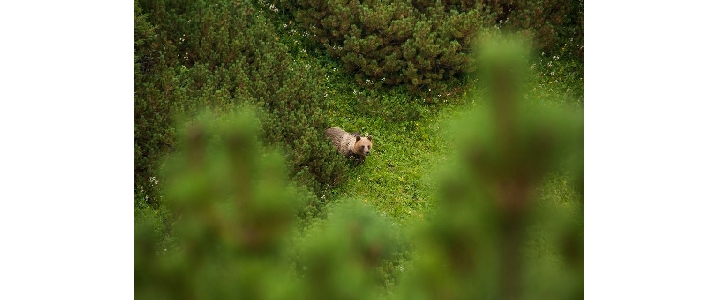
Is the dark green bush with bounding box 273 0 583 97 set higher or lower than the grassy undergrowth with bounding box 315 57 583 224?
higher

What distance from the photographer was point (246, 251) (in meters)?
0.47

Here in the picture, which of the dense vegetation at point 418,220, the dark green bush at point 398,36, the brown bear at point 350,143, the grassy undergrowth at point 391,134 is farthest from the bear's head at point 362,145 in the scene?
the dense vegetation at point 418,220

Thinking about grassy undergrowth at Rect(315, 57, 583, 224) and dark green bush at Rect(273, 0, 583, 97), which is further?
dark green bush at Rect(273, 0, 583, 97)

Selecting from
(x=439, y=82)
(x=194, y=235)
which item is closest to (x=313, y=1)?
(x=439, y=82)

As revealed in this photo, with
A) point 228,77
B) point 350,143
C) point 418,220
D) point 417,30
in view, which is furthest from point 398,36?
point 418,220

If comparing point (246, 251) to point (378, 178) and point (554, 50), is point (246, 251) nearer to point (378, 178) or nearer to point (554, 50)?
point (378, 178)

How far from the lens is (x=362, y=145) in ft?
9.34

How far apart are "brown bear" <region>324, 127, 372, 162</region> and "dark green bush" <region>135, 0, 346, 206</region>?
58mm

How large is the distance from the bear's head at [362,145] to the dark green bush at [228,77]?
0.13 meters

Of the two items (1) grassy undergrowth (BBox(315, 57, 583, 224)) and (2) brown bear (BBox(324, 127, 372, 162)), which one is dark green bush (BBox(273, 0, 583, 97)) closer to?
(1) grassy undergrowth (BBox(315, 57, 583, 224))

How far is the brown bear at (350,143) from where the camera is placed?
2848mm

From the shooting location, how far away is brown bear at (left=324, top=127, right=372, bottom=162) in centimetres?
285

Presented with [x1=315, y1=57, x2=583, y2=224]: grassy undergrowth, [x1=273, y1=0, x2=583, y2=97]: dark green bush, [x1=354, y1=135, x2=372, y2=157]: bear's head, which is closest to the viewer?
[x1=315, y1=57, x2=583, y2=224]: grassy undergrowth

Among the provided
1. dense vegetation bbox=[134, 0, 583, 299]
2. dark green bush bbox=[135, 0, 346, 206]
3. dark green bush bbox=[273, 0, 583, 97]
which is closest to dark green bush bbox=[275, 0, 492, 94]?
dark green bush bbox=[273, 0, 583, 97]
